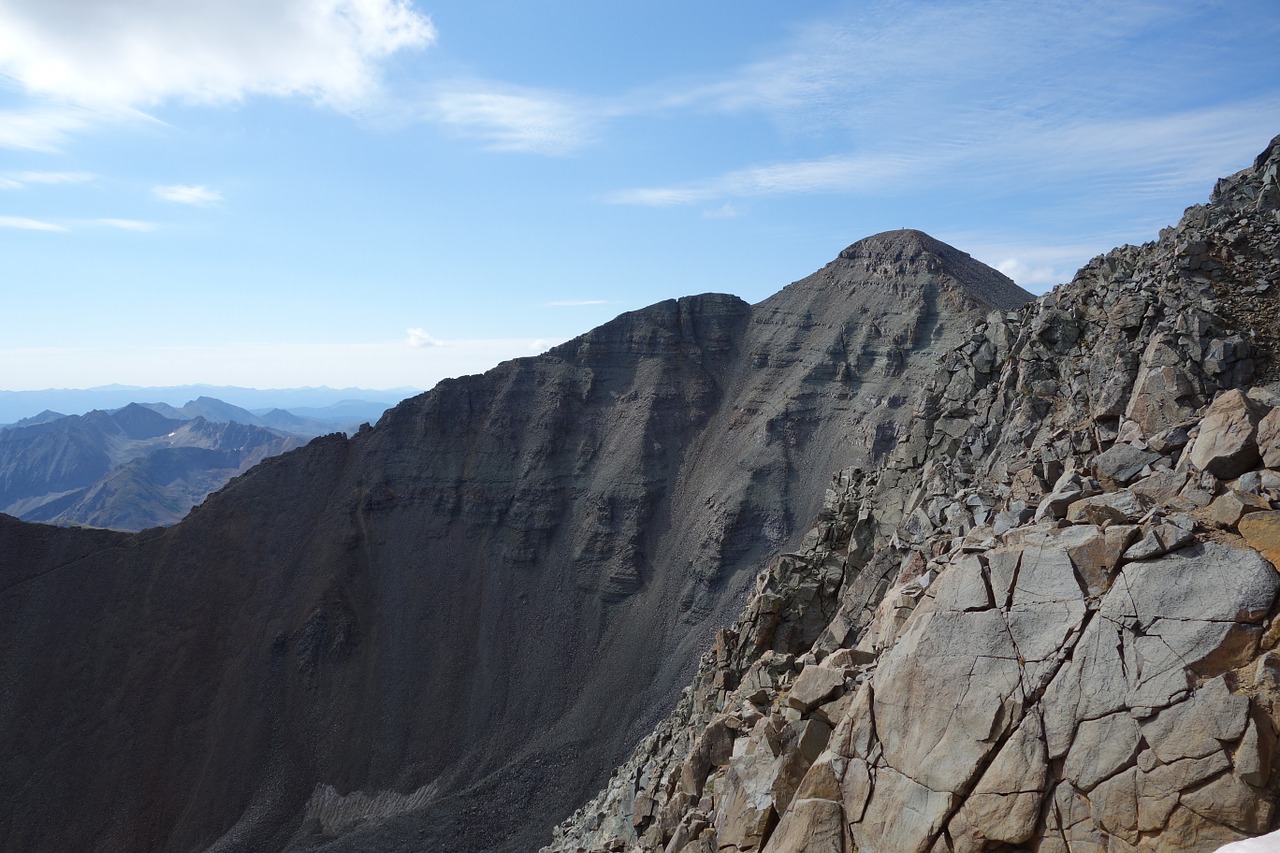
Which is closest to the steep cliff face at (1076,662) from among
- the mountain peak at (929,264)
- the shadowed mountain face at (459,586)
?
the shadowed mountain face at (459,586)

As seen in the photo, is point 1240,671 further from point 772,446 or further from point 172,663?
point 172,663

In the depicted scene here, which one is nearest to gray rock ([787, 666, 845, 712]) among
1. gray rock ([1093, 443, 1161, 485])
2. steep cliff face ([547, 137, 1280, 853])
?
steep cliff face ([547, 137, 1280, 853])

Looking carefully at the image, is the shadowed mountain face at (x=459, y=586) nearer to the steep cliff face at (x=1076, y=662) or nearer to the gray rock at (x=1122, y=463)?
the steep cliff face at (x=1076, y=662)

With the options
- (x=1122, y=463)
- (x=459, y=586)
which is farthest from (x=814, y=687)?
(x=459, y=586)

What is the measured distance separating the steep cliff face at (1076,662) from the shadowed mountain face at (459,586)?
43.4m

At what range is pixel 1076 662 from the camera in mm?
12492

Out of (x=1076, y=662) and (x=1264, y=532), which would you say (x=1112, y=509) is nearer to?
(x=1264, y=532)

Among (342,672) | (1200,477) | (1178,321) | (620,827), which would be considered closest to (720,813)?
(620,827)

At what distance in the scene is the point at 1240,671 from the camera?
11336mm

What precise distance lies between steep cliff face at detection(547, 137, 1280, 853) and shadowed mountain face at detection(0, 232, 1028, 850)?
43.4 m

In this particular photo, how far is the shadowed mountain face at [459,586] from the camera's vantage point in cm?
6272

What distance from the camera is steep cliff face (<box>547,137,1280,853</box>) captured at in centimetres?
1137

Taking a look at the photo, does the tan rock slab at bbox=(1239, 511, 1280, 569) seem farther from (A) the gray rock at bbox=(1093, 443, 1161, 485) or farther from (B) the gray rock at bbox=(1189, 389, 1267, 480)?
(A) the gray rock at bbox=(1093, 443, 1161, 485)

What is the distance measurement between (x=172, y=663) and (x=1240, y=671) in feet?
264
